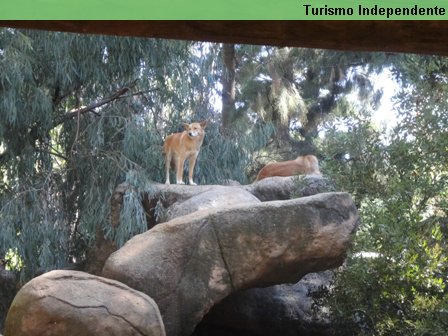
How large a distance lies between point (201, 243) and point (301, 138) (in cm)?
986

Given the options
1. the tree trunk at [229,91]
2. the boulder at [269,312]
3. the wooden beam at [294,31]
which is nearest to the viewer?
the wooden beam at [294,31]

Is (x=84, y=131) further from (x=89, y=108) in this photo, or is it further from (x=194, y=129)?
(x=194, y=129)

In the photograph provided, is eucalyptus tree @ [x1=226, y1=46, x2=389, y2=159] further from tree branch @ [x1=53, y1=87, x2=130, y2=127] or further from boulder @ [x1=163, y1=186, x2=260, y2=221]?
boulder @ [x1=163, y1=186, x2=260, y2=221]

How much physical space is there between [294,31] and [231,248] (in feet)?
17.1

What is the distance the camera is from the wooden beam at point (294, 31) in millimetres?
1993

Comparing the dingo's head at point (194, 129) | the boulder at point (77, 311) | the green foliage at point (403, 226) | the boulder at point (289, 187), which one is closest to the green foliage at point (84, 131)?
the dingo's head at point (194, 129)

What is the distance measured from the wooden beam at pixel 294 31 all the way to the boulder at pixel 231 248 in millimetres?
5001

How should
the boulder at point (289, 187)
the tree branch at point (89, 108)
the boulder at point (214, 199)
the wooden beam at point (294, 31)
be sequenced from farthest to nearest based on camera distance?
the tree branch at point (89, 108)
the boulder at point (289, 187)
the boulder at point (214, 199)
the wooden beam at point (294, 31)

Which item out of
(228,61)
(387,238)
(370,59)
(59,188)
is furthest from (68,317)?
(370,59)

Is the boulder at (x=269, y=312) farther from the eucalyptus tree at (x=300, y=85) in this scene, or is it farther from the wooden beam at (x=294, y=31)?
the eucalyptus tree at (x=300, y=85)

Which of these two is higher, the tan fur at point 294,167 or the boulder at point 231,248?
the tan fur at point 294,167

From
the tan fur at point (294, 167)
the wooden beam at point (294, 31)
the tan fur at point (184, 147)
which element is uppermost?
the wooden beam at point (294, 31)

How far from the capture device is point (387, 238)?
22.4ft

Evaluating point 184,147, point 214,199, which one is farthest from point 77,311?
point 184,147
